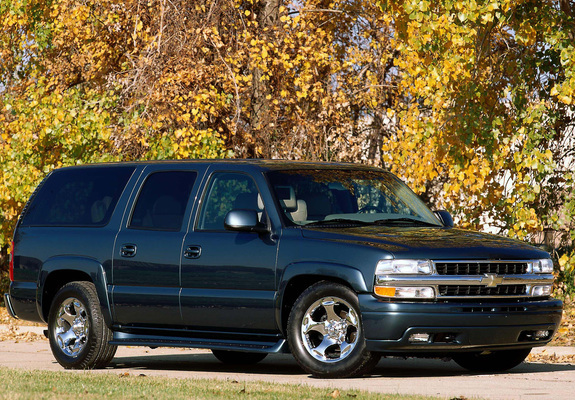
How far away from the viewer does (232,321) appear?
9.88 metres

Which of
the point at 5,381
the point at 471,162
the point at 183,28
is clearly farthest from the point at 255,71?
the point at 5,381

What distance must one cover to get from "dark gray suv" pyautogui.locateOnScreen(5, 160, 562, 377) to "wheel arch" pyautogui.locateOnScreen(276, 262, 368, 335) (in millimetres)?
12

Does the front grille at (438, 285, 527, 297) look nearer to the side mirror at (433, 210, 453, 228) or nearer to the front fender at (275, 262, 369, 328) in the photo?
the front fender at (275, 262, 369, 328)

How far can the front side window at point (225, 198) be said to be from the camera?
33.3 ft

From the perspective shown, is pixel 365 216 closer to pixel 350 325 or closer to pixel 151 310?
pixel 350 325

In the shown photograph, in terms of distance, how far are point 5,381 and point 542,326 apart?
14.7 feet

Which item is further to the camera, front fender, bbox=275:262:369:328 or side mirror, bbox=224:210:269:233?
side mirror, bbox=224:210:269:233

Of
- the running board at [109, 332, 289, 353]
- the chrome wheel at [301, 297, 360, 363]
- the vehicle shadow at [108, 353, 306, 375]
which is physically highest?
the chrome wheel at [301, 297, 360, 363]

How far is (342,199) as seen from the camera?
10.2 meters

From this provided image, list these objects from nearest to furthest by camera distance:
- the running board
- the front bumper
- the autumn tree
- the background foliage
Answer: the front bumper < the running board < the autumn tree < the background foliage

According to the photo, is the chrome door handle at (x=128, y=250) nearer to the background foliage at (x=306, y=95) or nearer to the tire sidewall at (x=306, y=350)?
the tire sidewall at (x=306, y=350)

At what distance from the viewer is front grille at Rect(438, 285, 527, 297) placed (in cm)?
914

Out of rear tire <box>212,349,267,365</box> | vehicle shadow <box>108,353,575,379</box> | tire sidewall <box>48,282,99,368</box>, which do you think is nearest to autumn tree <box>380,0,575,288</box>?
vehicle shadow <box>108,353,575,379</box>

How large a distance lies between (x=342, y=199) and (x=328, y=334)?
4.61 ft
